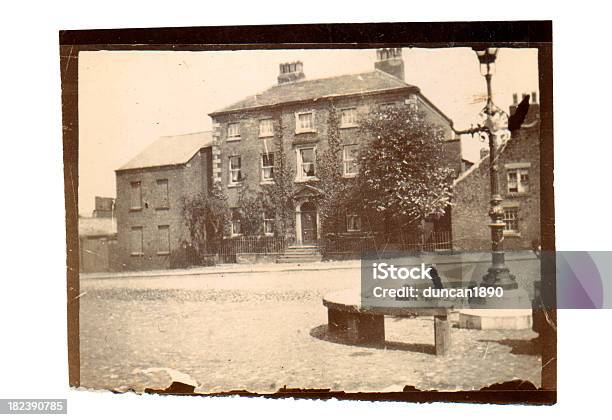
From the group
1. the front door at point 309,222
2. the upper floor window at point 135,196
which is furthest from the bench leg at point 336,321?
the upper floor window at point 135,196

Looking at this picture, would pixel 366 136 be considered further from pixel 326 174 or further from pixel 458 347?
pixel 458 347

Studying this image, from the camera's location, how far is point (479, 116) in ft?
13.5

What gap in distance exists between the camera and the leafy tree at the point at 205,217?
14.2 ft

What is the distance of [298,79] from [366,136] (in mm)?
576

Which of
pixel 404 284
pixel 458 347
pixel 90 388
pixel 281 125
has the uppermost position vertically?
pixel 281 125

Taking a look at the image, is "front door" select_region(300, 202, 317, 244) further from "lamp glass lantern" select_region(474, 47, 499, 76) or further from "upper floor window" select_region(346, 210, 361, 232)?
"lamp glass lantern" select_region(474, 47, 499, 76)

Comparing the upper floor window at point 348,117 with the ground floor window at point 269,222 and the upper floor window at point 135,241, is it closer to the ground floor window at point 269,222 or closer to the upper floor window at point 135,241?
the ground floor window at point 269,222

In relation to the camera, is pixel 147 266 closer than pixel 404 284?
No

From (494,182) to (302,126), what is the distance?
1.29 m

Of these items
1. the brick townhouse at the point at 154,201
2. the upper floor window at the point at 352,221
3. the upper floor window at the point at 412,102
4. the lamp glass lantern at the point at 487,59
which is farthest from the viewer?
the brick townhouse at the point at 154,201

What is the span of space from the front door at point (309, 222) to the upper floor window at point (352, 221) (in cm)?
22

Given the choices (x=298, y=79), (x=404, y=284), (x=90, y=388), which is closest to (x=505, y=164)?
(x=404, y=284)

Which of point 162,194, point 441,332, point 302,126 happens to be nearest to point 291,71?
point 302,126

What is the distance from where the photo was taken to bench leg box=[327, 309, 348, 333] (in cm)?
418
